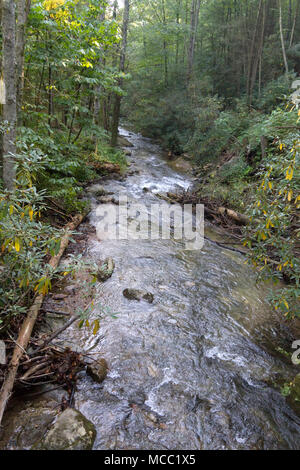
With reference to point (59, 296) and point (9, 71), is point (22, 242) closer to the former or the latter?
point (59, 296)

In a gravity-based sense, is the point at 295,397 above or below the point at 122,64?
below

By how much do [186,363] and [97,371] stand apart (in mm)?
1083

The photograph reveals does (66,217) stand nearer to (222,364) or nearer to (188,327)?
(188,327)

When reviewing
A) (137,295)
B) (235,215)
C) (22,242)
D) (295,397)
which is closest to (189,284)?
(137,295)

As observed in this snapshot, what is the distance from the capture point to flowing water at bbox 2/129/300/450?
2385mm

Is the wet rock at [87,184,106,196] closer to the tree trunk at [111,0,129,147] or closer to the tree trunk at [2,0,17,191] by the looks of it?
the tree trunk at [2,0,17,191]

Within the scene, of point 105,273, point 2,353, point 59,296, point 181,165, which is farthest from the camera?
point 181,165

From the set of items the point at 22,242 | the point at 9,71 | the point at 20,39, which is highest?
the point at 20,39

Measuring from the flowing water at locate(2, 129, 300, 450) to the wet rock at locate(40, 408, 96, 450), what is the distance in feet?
0.46

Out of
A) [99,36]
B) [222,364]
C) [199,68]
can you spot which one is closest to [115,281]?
[222,364]

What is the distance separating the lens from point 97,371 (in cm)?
271

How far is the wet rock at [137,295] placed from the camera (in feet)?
13.7

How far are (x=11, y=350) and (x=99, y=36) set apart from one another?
732 centimetres

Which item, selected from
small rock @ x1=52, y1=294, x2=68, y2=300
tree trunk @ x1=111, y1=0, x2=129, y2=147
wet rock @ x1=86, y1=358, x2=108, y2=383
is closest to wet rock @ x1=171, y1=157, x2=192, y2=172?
tree trunk @ x1=111, y1=0, x2=129, y2=147
